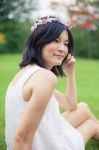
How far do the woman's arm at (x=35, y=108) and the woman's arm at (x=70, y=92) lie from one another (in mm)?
857

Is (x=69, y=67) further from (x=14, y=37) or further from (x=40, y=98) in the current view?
(x=14, y=37)

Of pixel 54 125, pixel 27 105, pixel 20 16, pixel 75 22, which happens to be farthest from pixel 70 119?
pixel 75 22

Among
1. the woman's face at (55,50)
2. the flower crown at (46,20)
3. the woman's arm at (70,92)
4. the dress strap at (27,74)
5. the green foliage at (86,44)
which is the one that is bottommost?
the green foliage at (86,44)

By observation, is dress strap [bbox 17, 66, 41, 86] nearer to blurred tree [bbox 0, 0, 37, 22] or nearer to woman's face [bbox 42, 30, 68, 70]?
woman's face [bbox 42, 30, 68, 70]

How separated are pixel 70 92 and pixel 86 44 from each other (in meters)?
20.3

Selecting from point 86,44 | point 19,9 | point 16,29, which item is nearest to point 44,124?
point 19,9

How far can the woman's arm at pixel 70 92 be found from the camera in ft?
10.1

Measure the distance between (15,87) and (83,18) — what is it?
81.6 feet

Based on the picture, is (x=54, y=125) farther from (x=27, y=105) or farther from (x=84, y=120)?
(x=84, y=120)

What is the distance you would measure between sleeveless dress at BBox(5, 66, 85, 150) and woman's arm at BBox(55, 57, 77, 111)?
535 mm

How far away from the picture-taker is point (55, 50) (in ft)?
8.08

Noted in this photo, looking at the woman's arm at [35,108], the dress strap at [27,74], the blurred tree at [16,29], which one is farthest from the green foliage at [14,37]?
the woman's arm at [35,108]

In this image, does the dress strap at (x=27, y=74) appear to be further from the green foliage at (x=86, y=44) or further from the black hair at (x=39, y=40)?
the green foliage at (x=86, y=44)

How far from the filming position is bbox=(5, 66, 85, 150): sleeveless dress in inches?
92.2
